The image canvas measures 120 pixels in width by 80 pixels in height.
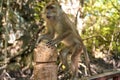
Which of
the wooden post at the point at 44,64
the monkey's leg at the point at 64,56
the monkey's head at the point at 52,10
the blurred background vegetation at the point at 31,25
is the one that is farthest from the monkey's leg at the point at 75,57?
the blurred background vegetation at the point at 31,25

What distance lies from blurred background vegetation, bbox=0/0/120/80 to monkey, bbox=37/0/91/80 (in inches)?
95.4

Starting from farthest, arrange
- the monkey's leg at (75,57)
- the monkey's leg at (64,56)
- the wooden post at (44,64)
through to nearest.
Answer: the monkey's leg at (75,57), the monkey's leg at (64,56), the wooden post at (44,64)

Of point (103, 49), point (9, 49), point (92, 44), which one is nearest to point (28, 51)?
point (9, 49)

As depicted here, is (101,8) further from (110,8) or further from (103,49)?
(103,49)

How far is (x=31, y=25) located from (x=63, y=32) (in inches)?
153

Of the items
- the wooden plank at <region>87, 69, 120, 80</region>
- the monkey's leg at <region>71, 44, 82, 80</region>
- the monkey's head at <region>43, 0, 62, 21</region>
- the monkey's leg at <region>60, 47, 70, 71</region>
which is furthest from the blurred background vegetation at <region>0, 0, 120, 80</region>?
the wooden plank at <region>87, 69, 120, 80</region>

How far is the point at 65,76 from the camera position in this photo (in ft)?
26.2

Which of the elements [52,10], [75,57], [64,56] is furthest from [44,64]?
[75,57]

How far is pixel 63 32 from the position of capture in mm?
4047

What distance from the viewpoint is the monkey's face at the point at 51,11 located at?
11.9 feet

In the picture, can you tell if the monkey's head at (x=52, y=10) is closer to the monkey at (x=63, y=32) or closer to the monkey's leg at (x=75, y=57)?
the monkey at (x=63, y=32)

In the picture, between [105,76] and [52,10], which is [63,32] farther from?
[105,76]

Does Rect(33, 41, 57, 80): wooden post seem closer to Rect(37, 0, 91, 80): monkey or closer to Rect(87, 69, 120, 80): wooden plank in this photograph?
Rect(87, 69, 120, 80): wooden plank

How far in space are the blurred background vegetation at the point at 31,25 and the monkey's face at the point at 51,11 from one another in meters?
2.94
